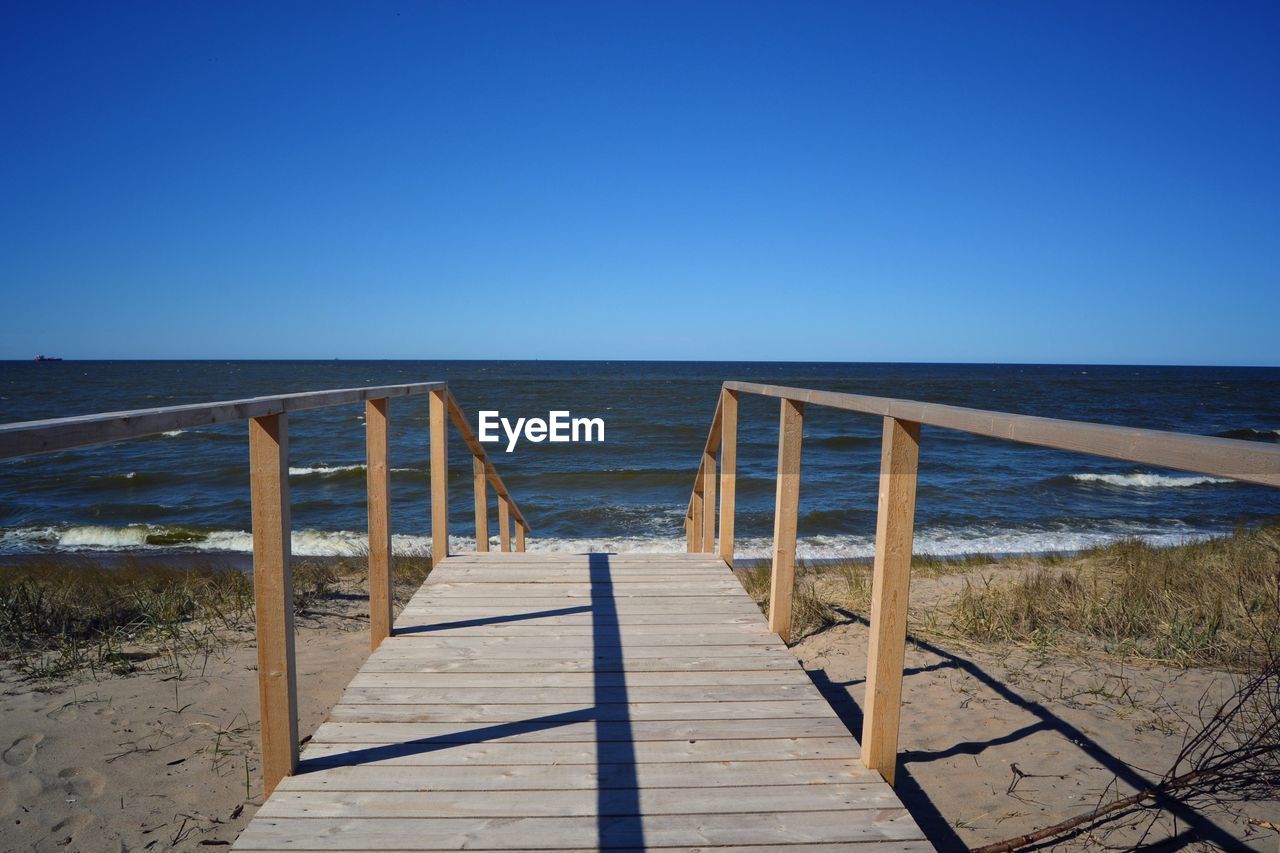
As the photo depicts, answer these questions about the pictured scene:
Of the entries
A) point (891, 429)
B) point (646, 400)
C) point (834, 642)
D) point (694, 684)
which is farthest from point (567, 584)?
point (646, 400)

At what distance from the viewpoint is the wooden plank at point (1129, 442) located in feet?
3.25

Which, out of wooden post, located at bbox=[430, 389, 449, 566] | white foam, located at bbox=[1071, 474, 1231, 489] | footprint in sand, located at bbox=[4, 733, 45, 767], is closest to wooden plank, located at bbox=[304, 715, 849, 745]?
footprint in sand, located at bbox=[4, 733, 45, 767]

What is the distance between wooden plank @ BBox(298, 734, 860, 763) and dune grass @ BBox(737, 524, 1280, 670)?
2.41 metres

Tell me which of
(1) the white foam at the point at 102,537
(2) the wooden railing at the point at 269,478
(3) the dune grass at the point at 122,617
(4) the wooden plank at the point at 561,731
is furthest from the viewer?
(1) the white foam at the point at 102,537

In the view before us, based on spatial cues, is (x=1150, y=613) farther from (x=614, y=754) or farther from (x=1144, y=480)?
(x=1144, y=480)

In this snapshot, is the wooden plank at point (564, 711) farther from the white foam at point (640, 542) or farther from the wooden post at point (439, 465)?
the white foam at point (640, 542)

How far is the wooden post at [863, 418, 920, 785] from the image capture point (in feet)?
6.97

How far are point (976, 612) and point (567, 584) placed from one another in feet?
9.35

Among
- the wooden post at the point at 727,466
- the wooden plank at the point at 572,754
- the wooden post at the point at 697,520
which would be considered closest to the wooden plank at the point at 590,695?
the wooden plank at the point at 572,754

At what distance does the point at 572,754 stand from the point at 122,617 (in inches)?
162

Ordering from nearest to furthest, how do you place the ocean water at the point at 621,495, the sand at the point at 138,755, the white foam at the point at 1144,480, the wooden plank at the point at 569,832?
the wooden plank at the point at 569,832 < the sand at the point at 138,755 < the ocean water at the point at 621,495 < the white foam at the point at 1144,480

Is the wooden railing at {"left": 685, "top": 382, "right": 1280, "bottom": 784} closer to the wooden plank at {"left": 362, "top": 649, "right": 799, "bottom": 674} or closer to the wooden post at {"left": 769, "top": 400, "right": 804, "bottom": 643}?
the wooden post at {"left": 769, "top": 400, "right": 804, "bottom": 643}

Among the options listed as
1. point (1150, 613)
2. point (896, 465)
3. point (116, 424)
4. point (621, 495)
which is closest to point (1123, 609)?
point (1150, 613)

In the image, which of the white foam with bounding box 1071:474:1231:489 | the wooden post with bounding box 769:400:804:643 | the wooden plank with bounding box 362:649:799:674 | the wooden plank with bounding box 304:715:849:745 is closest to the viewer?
the wooden plank with bounding box 304:715:849:745
